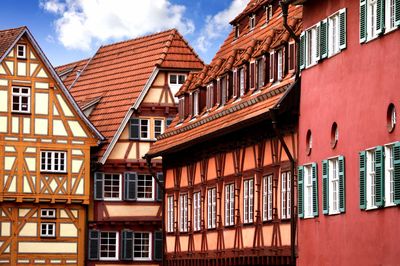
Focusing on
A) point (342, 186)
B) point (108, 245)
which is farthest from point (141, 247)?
point (342, 186)

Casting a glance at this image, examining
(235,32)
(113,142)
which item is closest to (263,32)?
(235,32)

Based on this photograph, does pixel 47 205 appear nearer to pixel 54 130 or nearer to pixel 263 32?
pixel 54 130

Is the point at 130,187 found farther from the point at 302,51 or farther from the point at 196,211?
the point at 302,51

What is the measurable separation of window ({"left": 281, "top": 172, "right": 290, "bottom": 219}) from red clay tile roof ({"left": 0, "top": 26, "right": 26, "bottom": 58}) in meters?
23.6

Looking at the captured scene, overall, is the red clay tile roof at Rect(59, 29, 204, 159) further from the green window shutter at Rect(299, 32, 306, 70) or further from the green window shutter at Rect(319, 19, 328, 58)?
the green window shutter at Rect(319, 19, 328, 58)

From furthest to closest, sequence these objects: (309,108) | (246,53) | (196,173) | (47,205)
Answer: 1. (47,205)
2. (196,173)
3. (246,53)
4. (309,108)

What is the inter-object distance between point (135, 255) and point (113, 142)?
5095 millimetres

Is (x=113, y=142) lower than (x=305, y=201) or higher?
higher

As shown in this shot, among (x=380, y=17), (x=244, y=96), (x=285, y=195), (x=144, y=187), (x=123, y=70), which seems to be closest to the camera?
(x=380, y=17)

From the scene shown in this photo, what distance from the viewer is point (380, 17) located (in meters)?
30.8

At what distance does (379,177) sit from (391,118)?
1290 millimetres

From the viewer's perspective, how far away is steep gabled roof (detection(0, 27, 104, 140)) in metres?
60.6

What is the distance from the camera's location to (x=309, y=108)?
3662cm

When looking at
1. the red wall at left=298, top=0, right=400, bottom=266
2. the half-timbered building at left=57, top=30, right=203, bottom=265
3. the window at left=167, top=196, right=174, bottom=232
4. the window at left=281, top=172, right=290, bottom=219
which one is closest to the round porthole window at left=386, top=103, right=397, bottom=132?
the red wall at left=298, top=0, right=400, bottom=266
